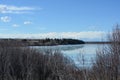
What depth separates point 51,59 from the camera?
19.4 metres

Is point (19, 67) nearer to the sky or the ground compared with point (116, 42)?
nearer to the ground

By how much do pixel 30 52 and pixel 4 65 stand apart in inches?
151

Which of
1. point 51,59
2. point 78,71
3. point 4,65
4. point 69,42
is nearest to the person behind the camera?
point 78,71

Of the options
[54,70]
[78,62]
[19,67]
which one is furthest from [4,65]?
[78,62]

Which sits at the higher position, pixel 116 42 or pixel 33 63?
pixel 116 42

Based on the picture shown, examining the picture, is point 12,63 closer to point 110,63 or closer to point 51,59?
point 51,59

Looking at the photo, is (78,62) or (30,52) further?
(30,52)

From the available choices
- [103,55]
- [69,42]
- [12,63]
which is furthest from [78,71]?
[69,42]

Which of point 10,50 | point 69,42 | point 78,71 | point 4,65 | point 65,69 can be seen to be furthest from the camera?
point 69,42

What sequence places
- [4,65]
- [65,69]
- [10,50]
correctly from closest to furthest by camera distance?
1. [65,69]
2. [4,65]
3. [10,50]

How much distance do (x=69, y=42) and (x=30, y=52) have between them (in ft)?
119

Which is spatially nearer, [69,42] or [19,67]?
[19,67]

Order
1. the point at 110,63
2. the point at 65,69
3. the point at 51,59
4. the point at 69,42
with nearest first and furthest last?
the point at 110,63, the point at 65,69, the point at 51,59, the point at 69,42

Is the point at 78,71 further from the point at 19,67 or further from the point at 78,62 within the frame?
the point at 19,67
